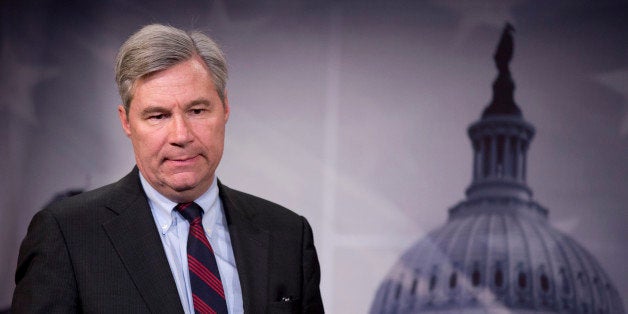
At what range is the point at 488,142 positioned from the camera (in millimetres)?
3961

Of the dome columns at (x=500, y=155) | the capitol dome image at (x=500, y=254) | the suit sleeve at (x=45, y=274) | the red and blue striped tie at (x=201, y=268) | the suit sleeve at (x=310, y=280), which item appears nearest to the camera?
the suit sleeve at (x=45, y=274)

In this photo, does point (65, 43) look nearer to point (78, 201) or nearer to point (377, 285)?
point (377, 285)

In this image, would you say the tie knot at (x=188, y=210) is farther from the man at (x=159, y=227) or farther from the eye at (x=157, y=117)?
the eye at (x=157, y=117)

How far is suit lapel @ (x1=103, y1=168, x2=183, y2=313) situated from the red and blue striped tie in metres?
0.05

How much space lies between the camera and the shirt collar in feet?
5.36

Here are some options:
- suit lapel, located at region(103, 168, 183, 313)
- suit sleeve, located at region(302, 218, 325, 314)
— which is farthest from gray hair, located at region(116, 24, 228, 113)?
suit sleeve, located at region(302, 218, 325, 314)

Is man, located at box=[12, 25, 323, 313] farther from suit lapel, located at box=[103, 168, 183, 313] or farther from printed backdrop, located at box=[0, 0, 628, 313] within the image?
printed backdrop, located at box=[0, 0, 628, 313]

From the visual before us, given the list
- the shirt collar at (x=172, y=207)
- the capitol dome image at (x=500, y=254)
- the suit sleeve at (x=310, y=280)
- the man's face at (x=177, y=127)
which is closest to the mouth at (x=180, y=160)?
the man's face at (x=177, y=127)

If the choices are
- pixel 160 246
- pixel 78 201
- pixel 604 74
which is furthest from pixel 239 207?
pixel 604 74

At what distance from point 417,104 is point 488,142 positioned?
44 cm

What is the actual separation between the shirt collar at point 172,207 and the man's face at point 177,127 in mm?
27

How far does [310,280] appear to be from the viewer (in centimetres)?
180

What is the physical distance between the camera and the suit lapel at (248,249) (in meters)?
1.63

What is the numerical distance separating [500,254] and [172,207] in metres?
2.67
